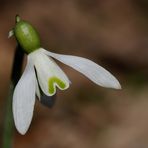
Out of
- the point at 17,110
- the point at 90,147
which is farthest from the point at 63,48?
the point at 17,110

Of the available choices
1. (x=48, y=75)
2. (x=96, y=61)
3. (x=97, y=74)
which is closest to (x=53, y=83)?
(x=48, y=75)

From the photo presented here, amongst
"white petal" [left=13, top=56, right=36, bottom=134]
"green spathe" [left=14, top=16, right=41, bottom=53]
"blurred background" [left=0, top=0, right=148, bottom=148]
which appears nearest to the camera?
"white petal" [left=13, top=56, right=36, bottom=134]

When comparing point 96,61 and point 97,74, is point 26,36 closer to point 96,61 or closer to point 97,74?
point 97,74

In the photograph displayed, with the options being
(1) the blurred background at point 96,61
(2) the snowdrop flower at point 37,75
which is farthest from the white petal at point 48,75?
(1) the blurred background at point 96,61

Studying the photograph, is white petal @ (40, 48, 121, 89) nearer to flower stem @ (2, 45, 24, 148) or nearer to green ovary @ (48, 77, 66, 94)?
green ovary @ (48, 77, 66, 94)

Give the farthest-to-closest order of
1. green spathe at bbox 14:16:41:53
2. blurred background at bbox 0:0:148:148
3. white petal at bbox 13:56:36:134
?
blurred background at bbox 0:0:148:148, green spathe at bbox 14:16:41:53, white petal at bbox 13:56:36:134

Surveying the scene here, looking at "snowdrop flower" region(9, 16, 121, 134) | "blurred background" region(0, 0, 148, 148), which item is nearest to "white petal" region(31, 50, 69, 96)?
"snowdrop flower" region(9, 16, 121, 134)
